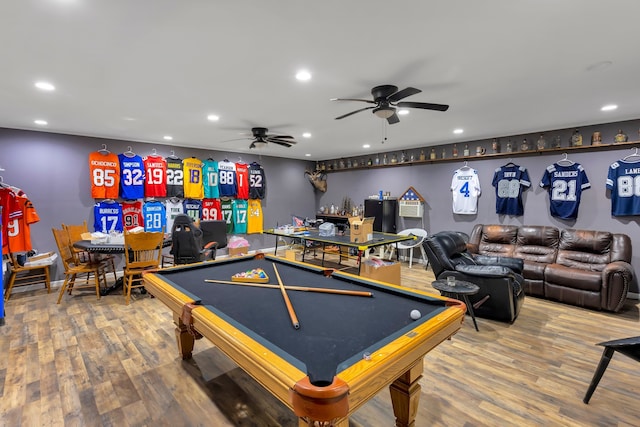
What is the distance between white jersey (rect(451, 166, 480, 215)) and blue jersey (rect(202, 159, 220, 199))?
5.01 m

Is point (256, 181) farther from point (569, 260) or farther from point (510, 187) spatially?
point (569, 260)

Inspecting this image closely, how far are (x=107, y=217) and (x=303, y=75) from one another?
4.64m

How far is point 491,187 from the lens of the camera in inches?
211

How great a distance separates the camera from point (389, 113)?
2936 millimetres

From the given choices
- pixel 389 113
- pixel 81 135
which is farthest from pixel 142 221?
pixel 389 113

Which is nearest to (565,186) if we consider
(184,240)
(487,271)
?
(487,271)

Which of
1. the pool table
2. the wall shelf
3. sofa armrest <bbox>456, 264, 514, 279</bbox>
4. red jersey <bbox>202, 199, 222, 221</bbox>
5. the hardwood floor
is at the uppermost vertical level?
the wall shelf

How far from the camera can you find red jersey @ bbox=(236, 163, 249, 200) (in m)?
6.66

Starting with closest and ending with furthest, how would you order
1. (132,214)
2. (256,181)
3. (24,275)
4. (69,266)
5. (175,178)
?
1. (69,266)
2. (24,275)
3. (132,214)
4. (175,178)
5. (256,181)

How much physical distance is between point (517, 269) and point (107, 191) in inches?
262

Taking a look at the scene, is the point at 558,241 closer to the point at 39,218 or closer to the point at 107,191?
the point at 107,191

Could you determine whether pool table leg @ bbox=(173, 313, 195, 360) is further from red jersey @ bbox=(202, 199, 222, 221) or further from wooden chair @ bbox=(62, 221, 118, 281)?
red jersey @ bbox=(202, 199, 222, 221)

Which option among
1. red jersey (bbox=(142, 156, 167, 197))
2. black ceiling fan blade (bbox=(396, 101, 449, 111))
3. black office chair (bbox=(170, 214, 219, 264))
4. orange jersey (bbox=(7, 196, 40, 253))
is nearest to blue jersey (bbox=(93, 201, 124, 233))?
red jersey (bbox=(142, 156, 167, 197))

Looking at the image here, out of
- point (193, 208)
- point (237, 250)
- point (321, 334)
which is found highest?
point (193, 208)
